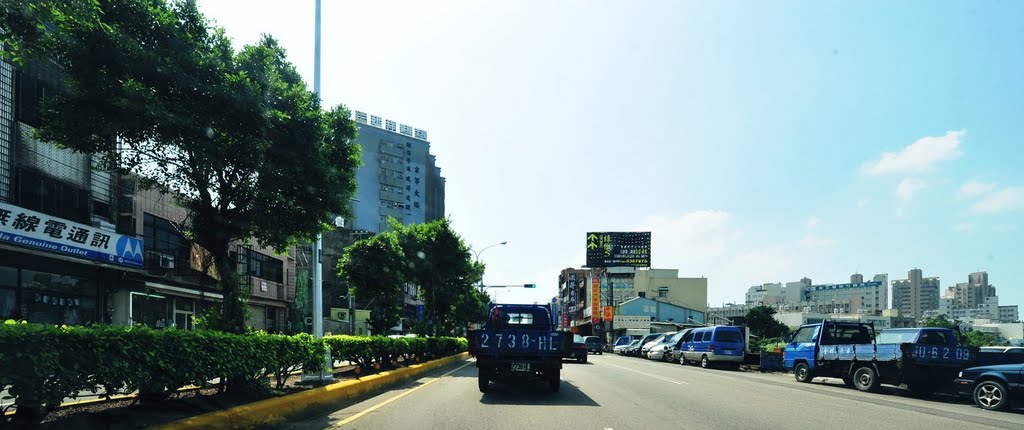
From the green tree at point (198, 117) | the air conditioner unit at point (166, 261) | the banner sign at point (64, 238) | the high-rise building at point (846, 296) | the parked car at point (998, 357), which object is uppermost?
the green tree at point (198, 117)

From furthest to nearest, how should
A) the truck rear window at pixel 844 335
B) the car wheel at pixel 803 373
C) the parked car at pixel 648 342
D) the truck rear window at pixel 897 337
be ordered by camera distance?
1. the parked car at pixel 648 342
2. the car wheel at pixel 803 373
3. the truck rear window at pixel 844 335
4. the truck rear window at pixel 897 337

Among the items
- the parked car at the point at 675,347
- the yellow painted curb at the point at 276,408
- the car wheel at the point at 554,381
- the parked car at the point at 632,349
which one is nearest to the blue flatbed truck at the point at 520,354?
the car wheel at the point at 554,381

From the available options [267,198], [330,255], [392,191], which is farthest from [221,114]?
[392,191]

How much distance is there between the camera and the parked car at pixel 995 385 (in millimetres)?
12125

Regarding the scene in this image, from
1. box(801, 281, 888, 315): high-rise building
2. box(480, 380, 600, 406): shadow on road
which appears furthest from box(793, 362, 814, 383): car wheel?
A: box(801, 281, 888, 315): high-rise building

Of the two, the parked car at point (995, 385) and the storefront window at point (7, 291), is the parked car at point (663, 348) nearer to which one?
the parked car at point (995, 385)

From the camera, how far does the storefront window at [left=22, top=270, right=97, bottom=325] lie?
20.8 m

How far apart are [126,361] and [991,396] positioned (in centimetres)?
1519

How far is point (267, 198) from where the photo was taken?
10711 millimetres

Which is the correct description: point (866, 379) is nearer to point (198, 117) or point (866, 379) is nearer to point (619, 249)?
point (198, 117)

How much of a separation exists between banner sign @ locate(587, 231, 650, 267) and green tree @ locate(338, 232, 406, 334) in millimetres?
54184

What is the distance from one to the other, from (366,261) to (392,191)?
261ft

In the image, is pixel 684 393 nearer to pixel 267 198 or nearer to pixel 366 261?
pixel 267 198

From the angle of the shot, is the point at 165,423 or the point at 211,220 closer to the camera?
Result: the point at 165,423
